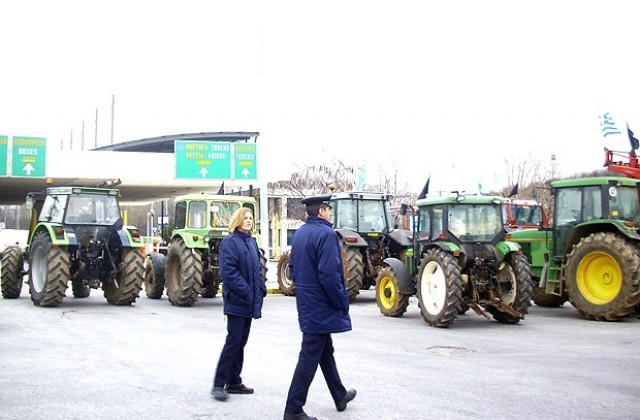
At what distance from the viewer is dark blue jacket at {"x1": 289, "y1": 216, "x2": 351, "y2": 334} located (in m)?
6.18

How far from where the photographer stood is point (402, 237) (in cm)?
1788

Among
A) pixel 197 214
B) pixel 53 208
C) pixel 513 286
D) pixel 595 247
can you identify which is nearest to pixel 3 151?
pixel 53 208

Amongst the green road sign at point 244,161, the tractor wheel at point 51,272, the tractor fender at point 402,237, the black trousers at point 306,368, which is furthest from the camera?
the green road sign at point 244,161

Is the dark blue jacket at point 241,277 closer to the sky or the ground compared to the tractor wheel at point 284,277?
closer to the sky

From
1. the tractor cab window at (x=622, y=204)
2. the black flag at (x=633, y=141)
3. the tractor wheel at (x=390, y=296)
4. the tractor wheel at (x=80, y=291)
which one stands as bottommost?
the tractor wheel at (x=80, y=291)

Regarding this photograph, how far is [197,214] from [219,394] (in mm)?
10688

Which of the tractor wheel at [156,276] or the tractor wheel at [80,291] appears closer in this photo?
the tractor wheel at [80,291]

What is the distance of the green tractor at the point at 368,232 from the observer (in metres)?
17.2

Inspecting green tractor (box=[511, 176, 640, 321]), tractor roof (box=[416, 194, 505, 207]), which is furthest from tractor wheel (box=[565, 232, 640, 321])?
tractor roof (box=[416, 194, 505, 207])

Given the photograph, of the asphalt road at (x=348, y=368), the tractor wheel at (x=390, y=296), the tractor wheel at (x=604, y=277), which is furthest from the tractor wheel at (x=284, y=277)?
the tractor wheel at (x=604, y=277)

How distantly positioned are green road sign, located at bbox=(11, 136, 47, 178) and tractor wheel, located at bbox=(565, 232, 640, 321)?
23.4 m

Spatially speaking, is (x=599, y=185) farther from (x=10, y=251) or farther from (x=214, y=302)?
(x=10, y=251)

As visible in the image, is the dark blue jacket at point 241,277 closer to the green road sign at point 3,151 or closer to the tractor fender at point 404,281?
the tractor fender at point 404,281

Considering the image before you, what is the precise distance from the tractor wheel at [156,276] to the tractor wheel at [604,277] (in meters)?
9.92
